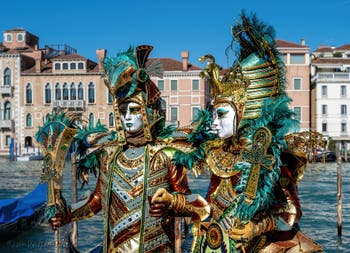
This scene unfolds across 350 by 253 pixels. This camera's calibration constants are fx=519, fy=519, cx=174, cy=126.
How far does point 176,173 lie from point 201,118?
1.23 ft

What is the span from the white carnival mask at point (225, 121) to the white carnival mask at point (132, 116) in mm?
460

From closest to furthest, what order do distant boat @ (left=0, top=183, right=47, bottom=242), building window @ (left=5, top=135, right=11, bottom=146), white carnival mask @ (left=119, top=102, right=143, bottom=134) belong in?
white carnival mask @ (left=119, top=102, right=143, bottom=134)
distant boat @ (left=0, top=183, right=47, bottom=242)
building window @ (left=5, top=135, right=11, bottom=146)

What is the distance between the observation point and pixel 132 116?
3.18 metres

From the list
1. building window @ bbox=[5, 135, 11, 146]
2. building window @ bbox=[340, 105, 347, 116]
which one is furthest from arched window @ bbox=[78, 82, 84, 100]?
building window @ bbox=[340, 105, 347, 116]

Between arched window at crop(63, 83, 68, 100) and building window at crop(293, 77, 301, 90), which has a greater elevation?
building window at crop(293, 77, 301, 90)

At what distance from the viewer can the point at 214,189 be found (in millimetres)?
3084

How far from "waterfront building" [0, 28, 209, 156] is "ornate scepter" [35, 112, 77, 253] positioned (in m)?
33.1

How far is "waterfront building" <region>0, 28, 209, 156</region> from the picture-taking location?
3653 centimetres

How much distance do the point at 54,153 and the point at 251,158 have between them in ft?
3.94

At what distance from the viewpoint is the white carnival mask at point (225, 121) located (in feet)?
10.0

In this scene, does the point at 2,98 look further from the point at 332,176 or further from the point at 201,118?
the point at 201,118

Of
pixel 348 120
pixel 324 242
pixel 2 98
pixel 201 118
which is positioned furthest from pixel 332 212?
pixel 2 98

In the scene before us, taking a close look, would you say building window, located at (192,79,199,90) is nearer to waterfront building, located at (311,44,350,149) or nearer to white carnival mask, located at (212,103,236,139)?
waterfront building, located at (311,44,350,149)

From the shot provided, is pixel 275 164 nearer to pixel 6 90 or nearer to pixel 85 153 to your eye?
Result: pixel 85 153
